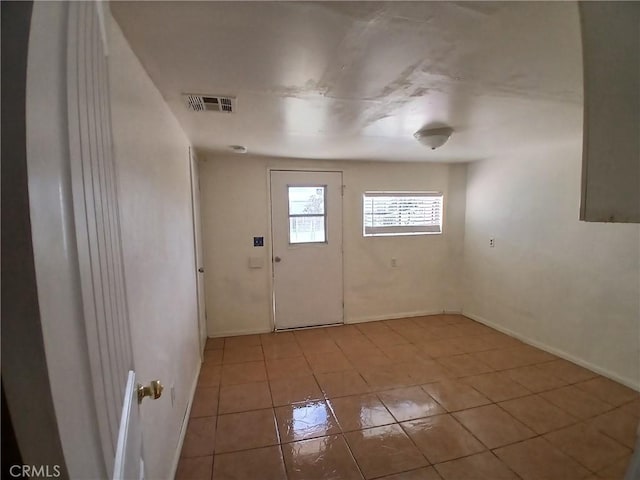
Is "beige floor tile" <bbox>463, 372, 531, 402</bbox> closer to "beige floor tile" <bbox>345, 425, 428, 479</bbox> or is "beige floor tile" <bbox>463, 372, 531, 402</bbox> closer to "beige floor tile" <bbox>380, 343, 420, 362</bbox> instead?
"beige floor tile" <bbox>380, 343, 420, 362</bbox>

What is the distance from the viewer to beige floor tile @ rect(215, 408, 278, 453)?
A: 1.85 m

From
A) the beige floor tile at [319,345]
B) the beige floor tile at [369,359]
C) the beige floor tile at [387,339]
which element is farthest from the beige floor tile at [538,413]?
the beige floor tile at [319,345]

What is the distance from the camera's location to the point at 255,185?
3438 mm

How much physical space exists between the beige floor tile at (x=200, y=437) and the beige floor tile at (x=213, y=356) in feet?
2.73

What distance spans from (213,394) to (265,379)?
449mm

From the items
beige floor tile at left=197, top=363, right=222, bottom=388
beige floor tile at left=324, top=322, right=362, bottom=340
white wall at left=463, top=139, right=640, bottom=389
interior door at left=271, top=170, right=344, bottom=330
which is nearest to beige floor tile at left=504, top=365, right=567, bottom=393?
white wall at left=463, top=139, right=640, bottom=389

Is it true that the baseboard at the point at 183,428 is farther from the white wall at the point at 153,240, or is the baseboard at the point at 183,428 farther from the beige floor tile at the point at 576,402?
the beige floor tile at the point at 576,402

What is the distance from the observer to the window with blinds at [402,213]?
3859 mm

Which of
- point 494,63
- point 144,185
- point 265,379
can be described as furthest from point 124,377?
point 265,379

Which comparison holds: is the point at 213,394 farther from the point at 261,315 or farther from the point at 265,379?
the point at 261,315

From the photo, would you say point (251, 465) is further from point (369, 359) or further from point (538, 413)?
point (538, 413)

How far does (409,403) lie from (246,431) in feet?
4.08

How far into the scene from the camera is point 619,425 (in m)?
2.00

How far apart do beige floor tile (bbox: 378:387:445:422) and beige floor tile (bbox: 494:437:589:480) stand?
477 mm
